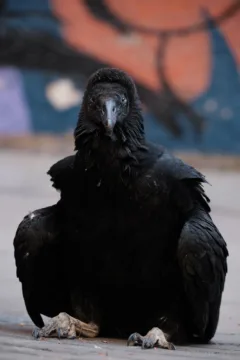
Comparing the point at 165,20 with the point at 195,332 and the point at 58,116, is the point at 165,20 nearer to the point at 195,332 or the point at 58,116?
the point at 58,116

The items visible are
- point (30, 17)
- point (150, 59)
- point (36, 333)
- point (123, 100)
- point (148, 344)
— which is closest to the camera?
point (148, 344)

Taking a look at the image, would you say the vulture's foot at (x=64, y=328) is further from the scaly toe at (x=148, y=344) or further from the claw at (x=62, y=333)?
the scaly toe at (x=148, y=344)

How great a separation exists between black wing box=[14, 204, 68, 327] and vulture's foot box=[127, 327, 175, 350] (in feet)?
2.15

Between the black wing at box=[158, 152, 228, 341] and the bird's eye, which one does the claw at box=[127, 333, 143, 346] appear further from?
the bird's eye

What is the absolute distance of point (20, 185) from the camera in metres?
12.1

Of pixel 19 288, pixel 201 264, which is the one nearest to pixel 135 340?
pixel 201 264

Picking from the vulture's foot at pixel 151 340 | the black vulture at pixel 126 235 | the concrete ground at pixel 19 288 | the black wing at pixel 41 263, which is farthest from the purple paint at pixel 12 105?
the vulture's foot at pixel 151 340

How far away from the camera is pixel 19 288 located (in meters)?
6.74

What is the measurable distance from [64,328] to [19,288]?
1818 millimetres

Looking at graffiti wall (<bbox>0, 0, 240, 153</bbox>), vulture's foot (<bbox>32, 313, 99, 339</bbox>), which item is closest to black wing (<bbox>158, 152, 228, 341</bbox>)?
vulture's foot (<bbox>32, 313, 99, 339</bbox>)

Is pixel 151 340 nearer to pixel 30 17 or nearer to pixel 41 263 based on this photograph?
pixel 41 263

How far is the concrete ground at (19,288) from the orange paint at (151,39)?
2.03 meters

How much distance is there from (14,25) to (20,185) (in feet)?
13.5

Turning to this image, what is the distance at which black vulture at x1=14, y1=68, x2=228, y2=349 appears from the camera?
4.93 meters
